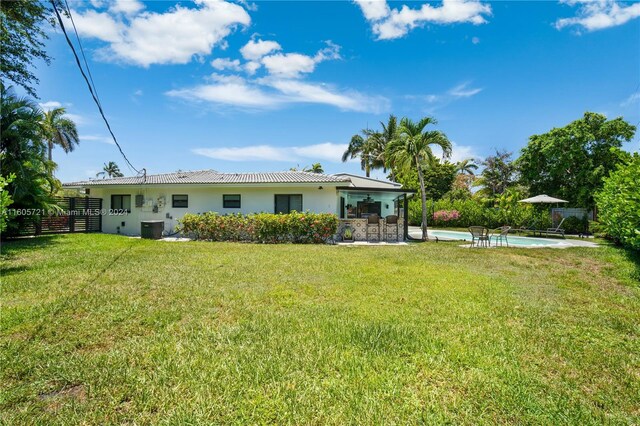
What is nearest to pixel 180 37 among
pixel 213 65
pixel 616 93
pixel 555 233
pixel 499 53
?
pixel 213 65

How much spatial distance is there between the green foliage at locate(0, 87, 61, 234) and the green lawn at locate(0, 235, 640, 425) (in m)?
8.32

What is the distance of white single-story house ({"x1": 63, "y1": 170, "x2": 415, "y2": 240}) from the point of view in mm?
16953

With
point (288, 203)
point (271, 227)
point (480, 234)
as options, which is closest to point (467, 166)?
point (480, 234)

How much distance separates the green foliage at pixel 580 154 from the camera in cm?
2331

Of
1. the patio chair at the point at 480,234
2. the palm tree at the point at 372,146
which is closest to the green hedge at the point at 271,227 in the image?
the patio chair at the point at 480,234

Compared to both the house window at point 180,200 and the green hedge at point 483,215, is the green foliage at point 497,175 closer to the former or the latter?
the green hedge at point 483,215

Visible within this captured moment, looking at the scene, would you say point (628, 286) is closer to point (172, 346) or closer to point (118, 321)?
point (172, 346)

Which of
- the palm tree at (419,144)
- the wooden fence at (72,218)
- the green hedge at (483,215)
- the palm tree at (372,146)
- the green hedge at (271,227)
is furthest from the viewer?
the palm tree at (372,146)

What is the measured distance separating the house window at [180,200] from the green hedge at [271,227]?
3.01 m

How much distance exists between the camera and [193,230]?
16.5 metres

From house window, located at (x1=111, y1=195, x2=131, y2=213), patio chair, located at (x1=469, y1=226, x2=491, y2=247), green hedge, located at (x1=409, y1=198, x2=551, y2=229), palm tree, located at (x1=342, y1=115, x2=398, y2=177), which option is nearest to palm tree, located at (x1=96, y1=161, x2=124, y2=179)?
palm tree, located at (x1=342, y1=115, x2=398, y2=177)

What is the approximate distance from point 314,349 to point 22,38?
17.0m

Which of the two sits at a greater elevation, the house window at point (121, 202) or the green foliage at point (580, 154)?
the green foliage at point (580, 154)

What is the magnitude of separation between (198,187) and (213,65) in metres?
7.39
